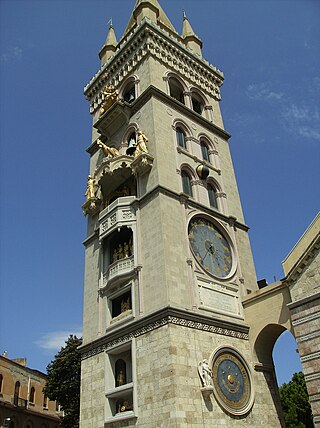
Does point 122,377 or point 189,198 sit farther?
point 189,198

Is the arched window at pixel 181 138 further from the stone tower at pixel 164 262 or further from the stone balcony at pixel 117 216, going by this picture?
the stone balcony at pixel 117 216

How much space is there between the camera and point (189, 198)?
26.8 metres

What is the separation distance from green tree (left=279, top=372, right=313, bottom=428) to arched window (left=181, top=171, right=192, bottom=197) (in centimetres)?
2793

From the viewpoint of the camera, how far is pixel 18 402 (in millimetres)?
45062

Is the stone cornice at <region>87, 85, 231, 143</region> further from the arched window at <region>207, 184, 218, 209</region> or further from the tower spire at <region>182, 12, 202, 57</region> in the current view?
the tower spire at <region>182, 12, 202, 57</region>

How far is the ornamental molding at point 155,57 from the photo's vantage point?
1331 inches

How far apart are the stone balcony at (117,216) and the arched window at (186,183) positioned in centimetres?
356

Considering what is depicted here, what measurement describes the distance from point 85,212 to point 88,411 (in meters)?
13.4

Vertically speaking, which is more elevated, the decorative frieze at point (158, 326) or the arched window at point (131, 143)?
the arched window at point (131, 143)

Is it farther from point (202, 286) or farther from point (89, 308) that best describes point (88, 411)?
point (202, 286)

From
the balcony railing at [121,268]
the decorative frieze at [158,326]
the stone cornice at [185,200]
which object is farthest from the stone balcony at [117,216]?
the decorative frieze at [158,326]

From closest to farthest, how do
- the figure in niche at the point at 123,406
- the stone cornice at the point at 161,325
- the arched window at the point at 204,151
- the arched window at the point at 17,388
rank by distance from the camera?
the stone cornice at the point at 161,325, the figure in niche at the point at 123,406, the arched window at the point at 204,151, the arched window at the point at 17,388

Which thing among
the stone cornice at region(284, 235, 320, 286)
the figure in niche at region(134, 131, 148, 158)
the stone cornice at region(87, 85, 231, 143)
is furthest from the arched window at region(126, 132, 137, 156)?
the stone cornice at region(284, 235, 320, 286)

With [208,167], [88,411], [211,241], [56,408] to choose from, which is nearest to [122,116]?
[208,167]
